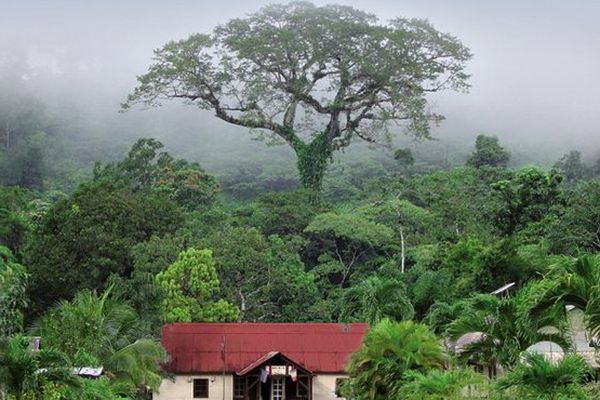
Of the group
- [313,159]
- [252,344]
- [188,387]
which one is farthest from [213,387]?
[313,159]

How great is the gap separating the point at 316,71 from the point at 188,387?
76.8ft

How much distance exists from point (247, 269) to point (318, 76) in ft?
59.5

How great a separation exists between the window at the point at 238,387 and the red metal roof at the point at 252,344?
382 mm

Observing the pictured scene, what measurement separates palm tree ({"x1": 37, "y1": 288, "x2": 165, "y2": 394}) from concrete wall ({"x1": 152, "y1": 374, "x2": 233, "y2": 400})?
19.5ft

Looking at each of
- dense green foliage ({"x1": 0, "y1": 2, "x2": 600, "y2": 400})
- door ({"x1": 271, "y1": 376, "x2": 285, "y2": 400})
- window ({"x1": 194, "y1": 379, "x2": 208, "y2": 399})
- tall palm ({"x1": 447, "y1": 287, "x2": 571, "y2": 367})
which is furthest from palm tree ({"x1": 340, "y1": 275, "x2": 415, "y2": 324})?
tall palm ({"x1": 447, "y1": 287, "x2": 571, "y2": 367})

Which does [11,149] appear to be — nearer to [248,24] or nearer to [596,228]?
[248,24]

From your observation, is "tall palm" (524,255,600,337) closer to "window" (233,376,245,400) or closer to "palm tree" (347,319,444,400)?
"palm tree" (347,319,444,400)

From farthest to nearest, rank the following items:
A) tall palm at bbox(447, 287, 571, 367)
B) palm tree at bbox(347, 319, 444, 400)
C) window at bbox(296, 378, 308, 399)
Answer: window at bbox(296, 378, 308, 399)
palm tree at bbox(347, 319, 444, 400)
tall palm at bbox(447, 287, 571, 367)

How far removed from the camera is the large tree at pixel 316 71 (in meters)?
57.8

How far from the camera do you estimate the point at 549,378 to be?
1633 cm

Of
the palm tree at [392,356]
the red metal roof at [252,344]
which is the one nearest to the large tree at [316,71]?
the red metal roof at [252,344]

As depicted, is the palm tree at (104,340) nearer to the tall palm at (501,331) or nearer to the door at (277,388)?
the door at (277,388)

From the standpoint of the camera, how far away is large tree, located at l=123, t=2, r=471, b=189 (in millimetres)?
57812

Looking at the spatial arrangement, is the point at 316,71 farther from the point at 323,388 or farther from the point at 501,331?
the point at 501,331
